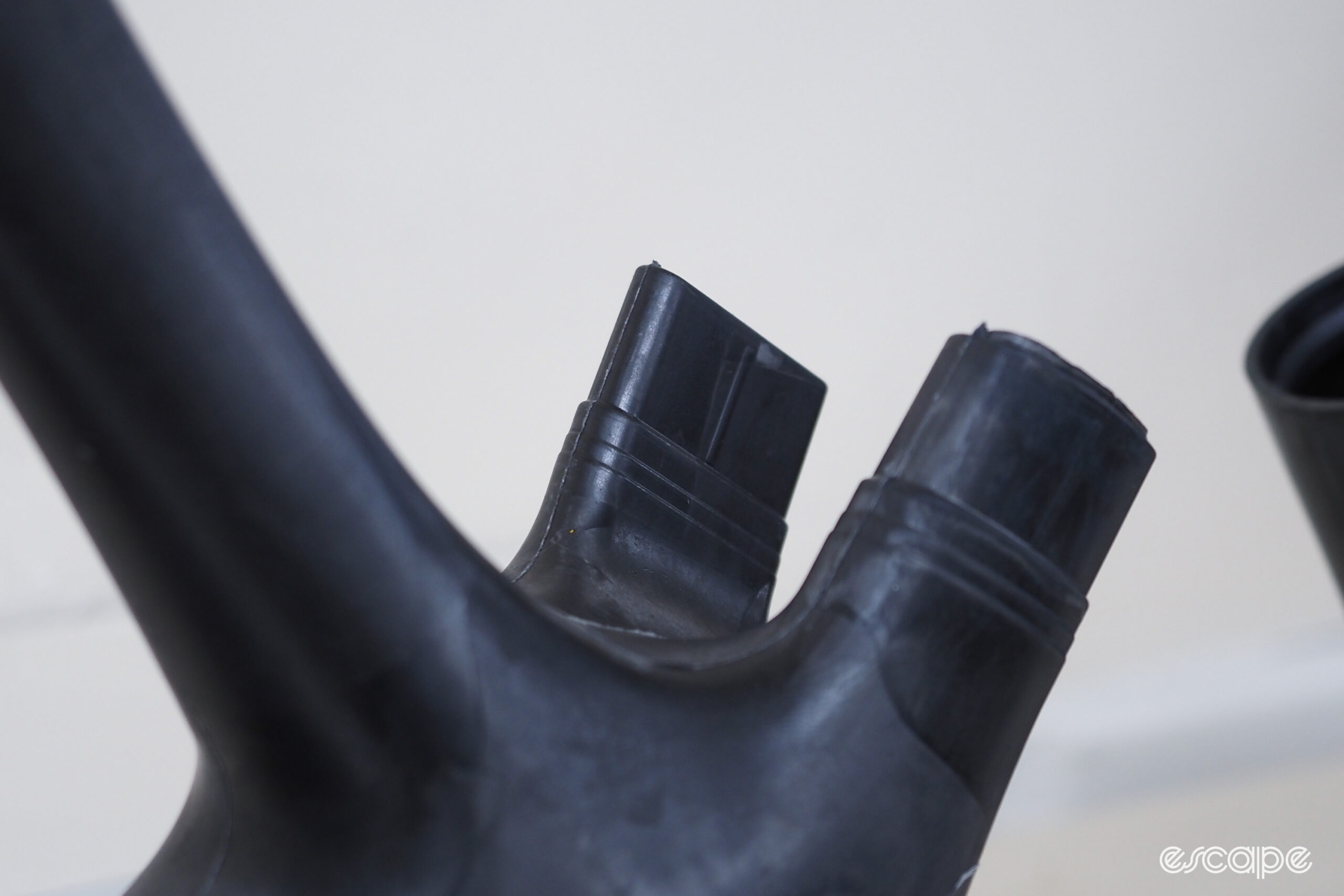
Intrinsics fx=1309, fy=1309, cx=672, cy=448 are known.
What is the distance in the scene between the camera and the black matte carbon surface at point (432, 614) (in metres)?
0.19

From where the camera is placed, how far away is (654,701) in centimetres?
24

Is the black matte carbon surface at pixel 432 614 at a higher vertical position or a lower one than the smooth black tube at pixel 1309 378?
lower

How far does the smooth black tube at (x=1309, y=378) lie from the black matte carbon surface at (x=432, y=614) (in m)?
0.06

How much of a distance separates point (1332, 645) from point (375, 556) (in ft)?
3.34

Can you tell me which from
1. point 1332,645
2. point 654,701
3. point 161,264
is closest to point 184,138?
point 161,264

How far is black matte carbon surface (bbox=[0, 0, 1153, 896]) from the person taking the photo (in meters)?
0.19

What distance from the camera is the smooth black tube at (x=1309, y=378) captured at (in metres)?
0.31

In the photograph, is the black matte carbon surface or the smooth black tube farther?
the smooth black tube

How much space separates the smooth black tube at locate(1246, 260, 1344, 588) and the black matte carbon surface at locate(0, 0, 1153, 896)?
0.06 meters

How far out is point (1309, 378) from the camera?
353mm

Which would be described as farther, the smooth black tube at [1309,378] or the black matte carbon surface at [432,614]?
the smooth black tube at [1309,378]

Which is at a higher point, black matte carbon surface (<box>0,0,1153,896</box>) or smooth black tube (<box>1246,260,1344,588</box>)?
smooth black tube (<box>1246,260,1344,588</box>)

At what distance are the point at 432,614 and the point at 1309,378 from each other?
255 mm

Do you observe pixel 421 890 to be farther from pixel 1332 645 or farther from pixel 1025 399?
pixel 1332 645
